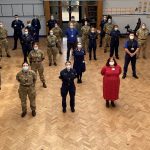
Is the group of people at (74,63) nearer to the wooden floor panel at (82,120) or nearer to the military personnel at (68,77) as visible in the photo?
the military personnel at (68,77)

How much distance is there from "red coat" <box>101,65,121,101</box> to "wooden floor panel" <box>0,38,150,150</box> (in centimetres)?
42

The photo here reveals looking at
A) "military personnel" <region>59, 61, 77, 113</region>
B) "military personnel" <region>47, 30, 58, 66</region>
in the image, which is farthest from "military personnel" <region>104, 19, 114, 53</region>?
"military personnel" <region>59, 61, 77, 113</region>

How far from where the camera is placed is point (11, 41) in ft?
47.0

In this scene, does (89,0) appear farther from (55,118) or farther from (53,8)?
(55,118)

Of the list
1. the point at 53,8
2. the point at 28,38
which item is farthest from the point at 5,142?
the point at 53,8

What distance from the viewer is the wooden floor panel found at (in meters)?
6.27

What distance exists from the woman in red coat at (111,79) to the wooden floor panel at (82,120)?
1.35 ft

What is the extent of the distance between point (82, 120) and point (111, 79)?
1.28m

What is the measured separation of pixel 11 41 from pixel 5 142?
8768mm

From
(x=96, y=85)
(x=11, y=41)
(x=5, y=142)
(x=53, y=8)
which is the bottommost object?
(x=5, y=142)

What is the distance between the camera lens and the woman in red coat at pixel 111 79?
7.23 metres

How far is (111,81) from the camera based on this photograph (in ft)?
24.0

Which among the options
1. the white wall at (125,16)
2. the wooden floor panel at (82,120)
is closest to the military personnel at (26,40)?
the wooden floor panel at (82,120)

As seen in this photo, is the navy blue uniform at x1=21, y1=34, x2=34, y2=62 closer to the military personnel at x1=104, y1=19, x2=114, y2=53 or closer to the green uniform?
the green uniform
